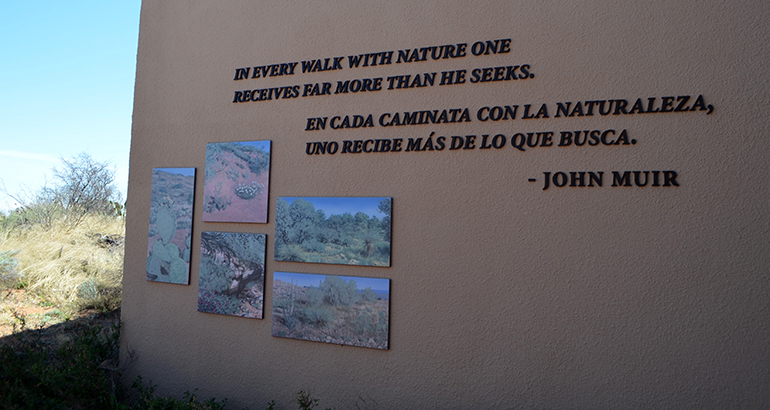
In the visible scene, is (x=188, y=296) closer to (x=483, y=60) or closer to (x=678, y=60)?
(x=483, y=60)

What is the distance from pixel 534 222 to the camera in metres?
3.25

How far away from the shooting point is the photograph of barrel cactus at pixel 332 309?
3570 millimetres

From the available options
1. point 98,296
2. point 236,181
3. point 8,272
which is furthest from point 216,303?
point 8,272

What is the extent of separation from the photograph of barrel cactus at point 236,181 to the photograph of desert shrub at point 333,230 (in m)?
0.25

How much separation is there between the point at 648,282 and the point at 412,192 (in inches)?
70.3

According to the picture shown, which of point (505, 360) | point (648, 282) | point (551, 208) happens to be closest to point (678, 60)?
point (551, 208)

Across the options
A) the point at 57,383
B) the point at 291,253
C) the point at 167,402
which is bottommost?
the point at 167,402

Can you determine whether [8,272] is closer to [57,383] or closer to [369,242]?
[57,383]

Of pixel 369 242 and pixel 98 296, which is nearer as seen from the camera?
pixel 369 242

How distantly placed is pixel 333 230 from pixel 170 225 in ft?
Answer: 6.09

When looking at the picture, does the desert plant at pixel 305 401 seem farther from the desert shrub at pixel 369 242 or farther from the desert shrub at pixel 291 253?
the desert shrub at pixel 369 242

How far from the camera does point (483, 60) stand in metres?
3.51

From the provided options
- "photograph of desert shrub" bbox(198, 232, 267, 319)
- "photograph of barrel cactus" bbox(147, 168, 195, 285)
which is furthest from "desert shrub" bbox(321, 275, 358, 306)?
"photograph of barrel cactus" bbox(147, 168, 195, 285)

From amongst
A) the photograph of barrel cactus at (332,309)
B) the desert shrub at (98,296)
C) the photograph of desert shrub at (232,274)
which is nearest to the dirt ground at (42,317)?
the desert shrub at (98,296)
